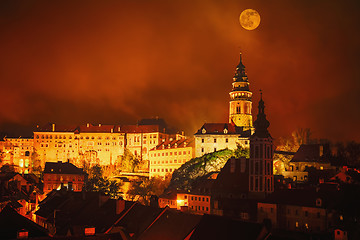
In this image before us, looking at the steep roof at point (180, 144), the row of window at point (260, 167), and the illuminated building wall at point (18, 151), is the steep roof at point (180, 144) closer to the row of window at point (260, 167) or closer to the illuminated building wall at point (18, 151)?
the row of window at point (260, 167)

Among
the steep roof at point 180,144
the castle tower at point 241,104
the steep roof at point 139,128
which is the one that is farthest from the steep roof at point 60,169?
the steep roof at point 139,128

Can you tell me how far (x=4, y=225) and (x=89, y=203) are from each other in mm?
12648

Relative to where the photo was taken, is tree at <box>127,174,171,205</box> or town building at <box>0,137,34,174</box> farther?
town building at <box>0,137,34,174</box>

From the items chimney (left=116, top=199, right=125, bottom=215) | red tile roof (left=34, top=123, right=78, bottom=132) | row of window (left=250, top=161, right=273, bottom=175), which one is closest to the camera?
chimney (left=116, top=199, right=125, bottom=215)

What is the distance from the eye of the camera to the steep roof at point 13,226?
35.2 meters

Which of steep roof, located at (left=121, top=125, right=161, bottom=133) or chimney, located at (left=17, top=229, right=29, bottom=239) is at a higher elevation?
steep roof, located at (left=121, top=125, right=161, bottom=133)

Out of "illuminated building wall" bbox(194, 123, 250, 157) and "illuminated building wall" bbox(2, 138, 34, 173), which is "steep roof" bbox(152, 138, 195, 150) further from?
"illuminated building wall" bbox(2, 138, 34, 173)

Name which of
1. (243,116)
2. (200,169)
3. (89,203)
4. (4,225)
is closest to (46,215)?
(89,203)

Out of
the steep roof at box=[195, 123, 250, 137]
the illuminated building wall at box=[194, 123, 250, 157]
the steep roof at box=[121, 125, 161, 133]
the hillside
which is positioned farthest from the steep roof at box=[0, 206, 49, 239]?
the steep roof at box=[121, 125, 161, 133]

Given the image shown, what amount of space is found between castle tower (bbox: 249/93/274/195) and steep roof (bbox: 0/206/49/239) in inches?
1377

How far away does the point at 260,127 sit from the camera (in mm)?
69125

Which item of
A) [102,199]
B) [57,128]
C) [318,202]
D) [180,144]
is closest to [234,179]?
[318,202]

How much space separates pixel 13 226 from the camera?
36.1 metres

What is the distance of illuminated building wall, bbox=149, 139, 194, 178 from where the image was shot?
10812 centimetres
